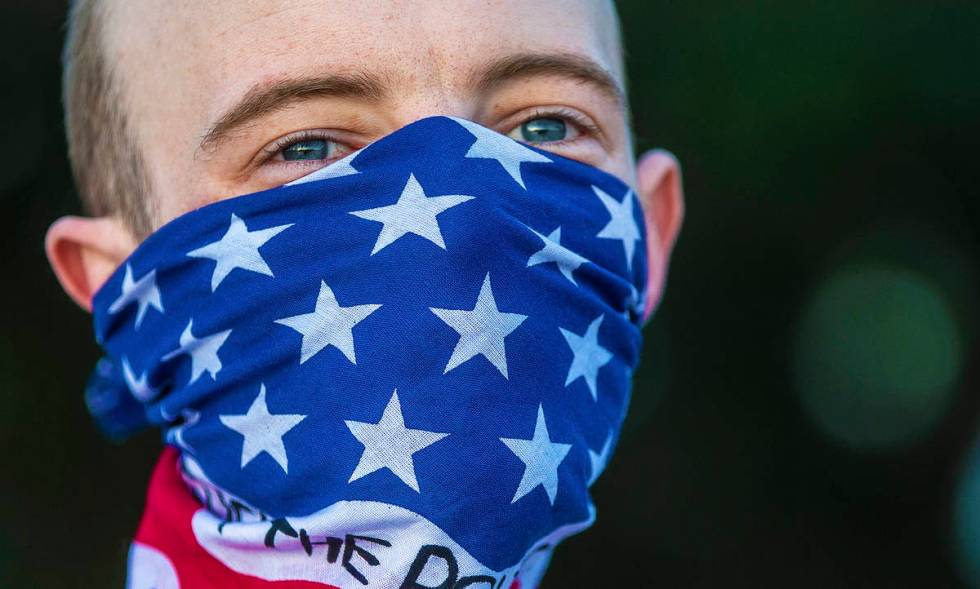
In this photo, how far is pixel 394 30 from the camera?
1.48m

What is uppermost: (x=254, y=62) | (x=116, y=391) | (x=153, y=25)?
(x=153, y=25)

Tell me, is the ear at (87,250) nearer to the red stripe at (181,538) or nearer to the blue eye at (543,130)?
the red stripe at (181,538)

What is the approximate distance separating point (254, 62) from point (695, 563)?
3.32 metres

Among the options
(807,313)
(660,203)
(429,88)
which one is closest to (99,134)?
(429,88)

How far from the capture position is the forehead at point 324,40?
1.47 metres

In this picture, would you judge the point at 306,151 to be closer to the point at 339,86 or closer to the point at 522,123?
the point at 339,86

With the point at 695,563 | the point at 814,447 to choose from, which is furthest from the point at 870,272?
the point at 695,563

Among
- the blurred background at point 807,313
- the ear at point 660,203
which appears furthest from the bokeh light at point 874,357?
the ear at point 660,203

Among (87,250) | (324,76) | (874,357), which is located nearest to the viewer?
(324,76)

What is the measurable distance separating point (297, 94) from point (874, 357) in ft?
11.2

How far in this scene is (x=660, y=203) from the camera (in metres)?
2.05

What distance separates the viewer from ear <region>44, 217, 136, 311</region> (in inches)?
68.6

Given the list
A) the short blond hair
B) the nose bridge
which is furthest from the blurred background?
the nose bridge

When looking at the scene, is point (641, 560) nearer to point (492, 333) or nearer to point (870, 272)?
point (870, 272)
